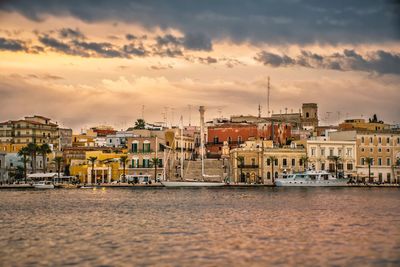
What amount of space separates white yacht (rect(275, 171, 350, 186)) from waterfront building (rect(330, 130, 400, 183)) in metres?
8.27

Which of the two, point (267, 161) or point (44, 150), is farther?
point (44, 150)

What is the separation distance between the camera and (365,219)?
55562 mm

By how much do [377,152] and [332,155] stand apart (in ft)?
29.2

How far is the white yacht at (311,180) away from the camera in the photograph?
11688cm

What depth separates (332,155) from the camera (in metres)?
123

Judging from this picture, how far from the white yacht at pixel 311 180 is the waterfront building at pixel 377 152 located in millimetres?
8271

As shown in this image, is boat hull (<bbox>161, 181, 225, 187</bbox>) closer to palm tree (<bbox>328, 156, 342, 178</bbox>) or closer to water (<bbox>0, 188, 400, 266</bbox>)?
palm tree (<bbox>328, 156, 342, 178</bbox>)

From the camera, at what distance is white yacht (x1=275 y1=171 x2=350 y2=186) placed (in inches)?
4601

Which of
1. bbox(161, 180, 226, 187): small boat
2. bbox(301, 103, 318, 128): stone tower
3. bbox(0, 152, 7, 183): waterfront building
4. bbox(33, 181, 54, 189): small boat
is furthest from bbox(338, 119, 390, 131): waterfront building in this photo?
bbox(0, 152, 7, 183): waterfront building

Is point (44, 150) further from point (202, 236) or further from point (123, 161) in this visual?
point (202, 236)

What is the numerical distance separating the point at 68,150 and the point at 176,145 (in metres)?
24.7

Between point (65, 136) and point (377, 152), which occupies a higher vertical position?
point (65, 136)

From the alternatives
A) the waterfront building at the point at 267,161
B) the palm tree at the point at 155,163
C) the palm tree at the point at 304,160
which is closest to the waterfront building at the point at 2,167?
the palm tree at the point at 155,163

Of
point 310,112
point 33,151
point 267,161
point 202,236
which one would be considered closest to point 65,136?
point 33,151
